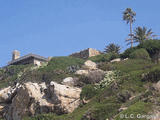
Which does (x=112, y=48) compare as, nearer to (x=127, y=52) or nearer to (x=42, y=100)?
(x=127, y=52)

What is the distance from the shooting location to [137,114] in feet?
67.4

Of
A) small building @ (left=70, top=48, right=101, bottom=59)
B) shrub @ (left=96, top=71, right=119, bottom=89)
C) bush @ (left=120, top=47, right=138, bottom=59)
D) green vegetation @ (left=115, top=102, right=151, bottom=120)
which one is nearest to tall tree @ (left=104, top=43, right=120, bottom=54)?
small building @ (left=70, top=48, right=101, bottom=59)

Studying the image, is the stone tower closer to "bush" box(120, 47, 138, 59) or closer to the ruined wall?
the ruined wall

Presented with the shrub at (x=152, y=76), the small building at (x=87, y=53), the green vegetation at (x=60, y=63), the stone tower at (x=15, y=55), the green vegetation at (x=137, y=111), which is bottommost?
the green vegetation at (x=137, y=111)

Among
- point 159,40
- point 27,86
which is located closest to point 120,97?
point 27,86

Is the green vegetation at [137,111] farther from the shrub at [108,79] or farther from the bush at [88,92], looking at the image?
the shrub at [108,79]

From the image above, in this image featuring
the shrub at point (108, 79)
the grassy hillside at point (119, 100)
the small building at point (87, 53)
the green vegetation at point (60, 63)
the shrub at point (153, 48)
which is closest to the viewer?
the grassy hillside at point (119, 100)

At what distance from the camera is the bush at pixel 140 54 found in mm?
44844

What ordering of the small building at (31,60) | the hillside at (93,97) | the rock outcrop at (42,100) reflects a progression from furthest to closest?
the small building at (31,60)
the rock outcrop at (42,100)
the hillside at (93,97)

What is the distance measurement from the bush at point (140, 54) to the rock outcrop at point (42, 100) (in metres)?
14.2

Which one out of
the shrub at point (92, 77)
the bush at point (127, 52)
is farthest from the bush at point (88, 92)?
the bush at point (127, 52)

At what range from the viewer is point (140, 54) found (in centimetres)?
4516

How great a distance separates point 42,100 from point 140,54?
17.9 metres

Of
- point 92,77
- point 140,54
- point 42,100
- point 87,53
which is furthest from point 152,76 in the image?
point 87,53
